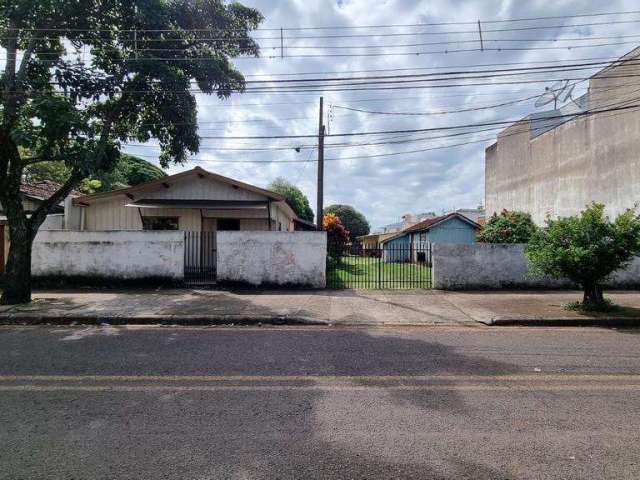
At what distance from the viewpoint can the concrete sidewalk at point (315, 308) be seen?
7.76 m

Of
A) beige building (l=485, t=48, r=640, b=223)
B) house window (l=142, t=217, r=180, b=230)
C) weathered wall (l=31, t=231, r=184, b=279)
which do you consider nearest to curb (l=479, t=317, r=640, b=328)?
beige building (l=485, t=48, r=640, b=223)

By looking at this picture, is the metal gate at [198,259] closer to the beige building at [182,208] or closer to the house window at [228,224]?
the house window at [228,224]

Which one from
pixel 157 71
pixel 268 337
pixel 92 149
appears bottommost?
pixel 268 337

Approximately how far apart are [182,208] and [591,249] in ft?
44.2

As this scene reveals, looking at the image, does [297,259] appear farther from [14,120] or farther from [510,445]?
[510,445]

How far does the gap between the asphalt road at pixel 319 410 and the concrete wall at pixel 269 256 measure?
224 inches

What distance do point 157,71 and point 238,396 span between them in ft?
29.9

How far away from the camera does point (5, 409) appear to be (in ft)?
11.5

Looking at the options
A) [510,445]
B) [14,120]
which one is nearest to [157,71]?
[14,120]

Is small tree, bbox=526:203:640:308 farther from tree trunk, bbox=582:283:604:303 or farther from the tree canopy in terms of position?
the tree canopy

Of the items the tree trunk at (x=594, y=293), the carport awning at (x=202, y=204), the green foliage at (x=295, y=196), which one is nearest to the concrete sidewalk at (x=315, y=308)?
the tree trunk at (x=594, y=293)

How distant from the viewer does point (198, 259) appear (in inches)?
541

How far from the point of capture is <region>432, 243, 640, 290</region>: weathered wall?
38.7 ft

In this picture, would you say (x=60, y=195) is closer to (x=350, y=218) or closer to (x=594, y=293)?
(x=594, y=293)
